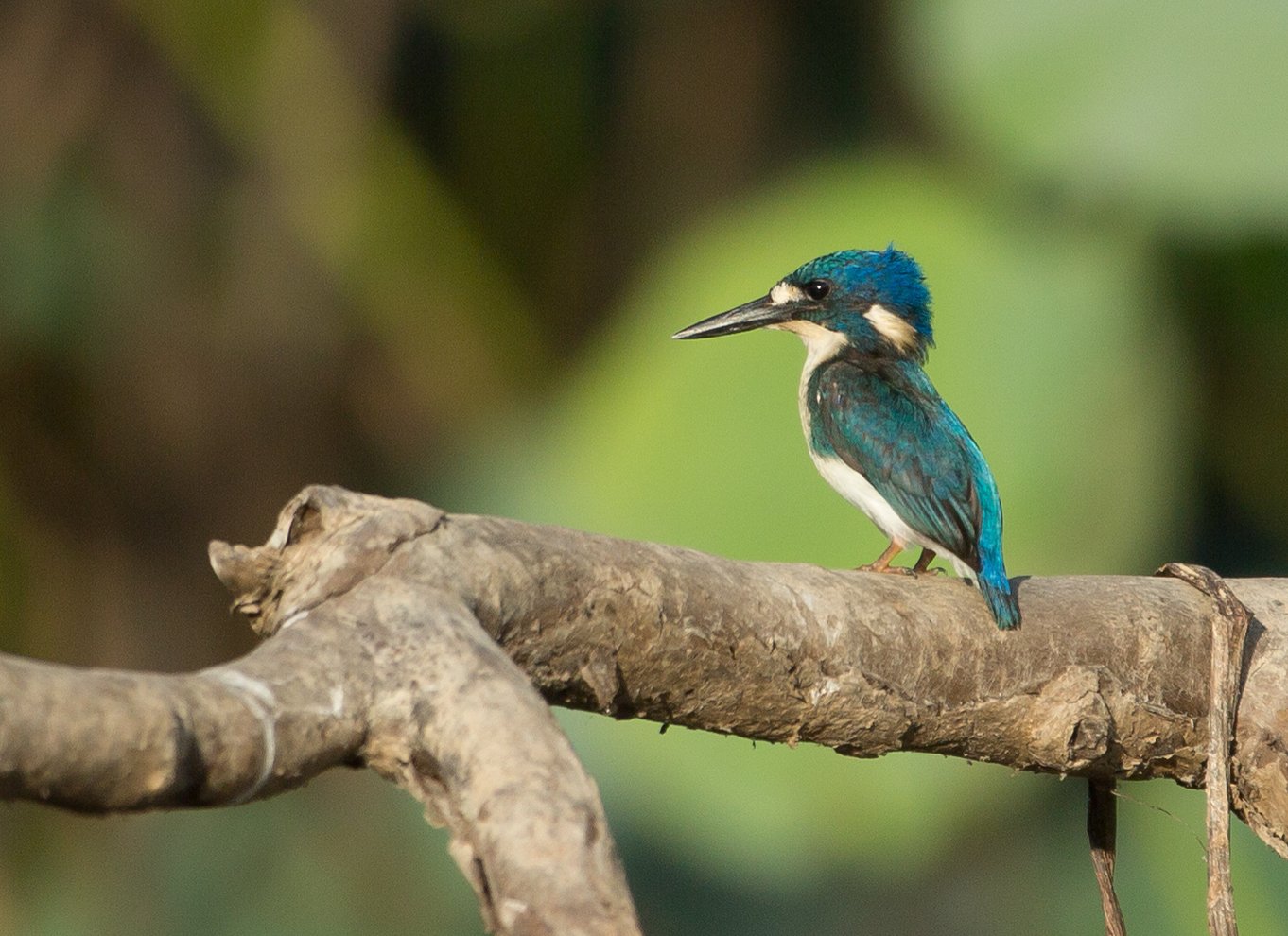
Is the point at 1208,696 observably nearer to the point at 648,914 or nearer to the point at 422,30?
the point at 648,914

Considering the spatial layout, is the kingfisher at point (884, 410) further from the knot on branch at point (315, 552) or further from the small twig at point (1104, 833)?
the knot on branch at point (315, 552)

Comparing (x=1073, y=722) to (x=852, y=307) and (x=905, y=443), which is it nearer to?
(x=905, y=443)

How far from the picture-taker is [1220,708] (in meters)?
1.76

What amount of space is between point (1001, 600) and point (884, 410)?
83 centimetres

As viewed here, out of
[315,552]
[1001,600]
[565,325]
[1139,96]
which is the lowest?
[1001,600]

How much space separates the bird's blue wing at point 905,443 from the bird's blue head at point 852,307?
13 centimetres

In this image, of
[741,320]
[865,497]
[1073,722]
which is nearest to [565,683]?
[1073,722]

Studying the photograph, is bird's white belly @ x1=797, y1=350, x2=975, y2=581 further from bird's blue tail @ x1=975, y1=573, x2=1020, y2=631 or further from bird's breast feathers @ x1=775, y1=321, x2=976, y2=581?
bird's blue tail @ x1=975, y1=573, x2=1020, y2=631

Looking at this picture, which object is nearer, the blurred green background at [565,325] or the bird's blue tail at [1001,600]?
the bird's blue tail at [1001,600]

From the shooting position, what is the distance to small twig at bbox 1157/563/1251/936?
5.29 feet

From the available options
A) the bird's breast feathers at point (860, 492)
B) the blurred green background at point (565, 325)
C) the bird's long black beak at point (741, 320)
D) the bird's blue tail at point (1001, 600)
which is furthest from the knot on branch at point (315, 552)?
the bird's long black beak at point (741, 320)

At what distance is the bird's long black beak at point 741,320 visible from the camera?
9.25ft

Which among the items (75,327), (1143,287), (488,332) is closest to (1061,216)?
(1143,287)

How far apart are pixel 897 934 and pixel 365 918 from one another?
4.40ft
